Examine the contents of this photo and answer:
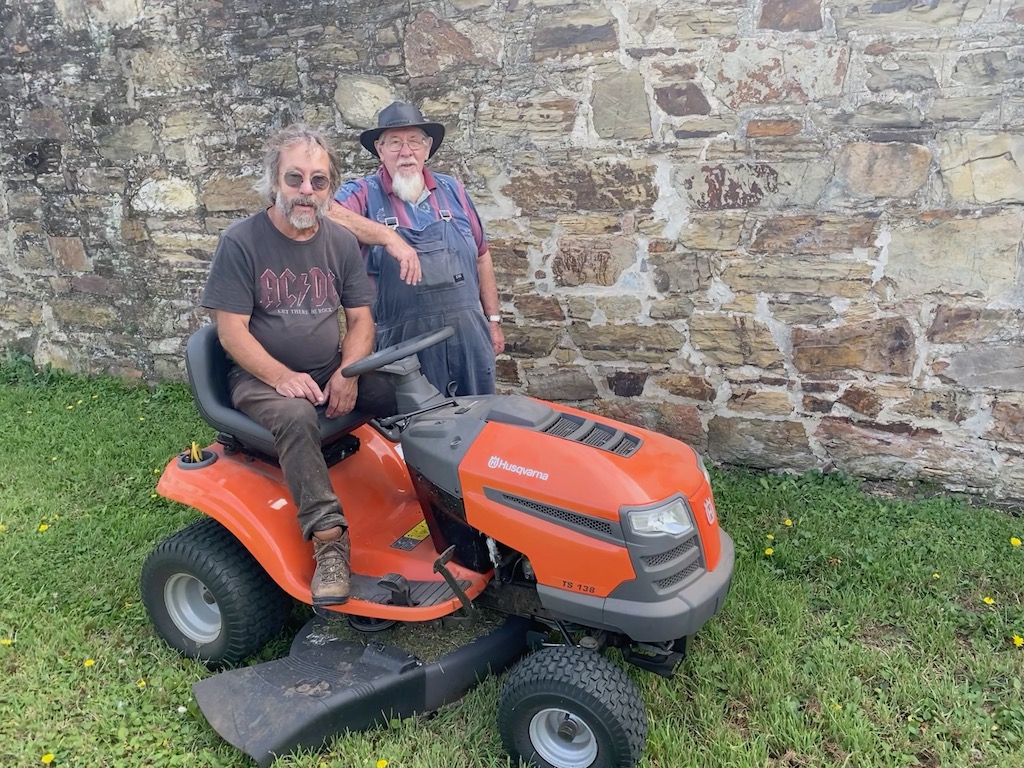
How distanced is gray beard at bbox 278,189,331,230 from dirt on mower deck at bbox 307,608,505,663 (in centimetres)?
140

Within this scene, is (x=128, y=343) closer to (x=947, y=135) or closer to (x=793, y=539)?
(x=793, y=539)

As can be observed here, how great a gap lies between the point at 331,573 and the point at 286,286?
101 cm

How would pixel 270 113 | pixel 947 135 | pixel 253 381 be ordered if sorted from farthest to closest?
pixel 270 113 → pixel 947 135 → pixel 253 381

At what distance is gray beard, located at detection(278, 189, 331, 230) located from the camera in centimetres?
289

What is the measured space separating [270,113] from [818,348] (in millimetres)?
3238

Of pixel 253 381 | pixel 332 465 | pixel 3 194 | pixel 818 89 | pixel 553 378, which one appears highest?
pixel 818 89

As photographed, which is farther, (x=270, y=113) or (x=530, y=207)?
(x=270, y=113)

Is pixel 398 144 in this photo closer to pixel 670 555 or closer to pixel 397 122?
pixel 397 122

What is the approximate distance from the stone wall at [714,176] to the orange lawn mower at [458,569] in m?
1.60

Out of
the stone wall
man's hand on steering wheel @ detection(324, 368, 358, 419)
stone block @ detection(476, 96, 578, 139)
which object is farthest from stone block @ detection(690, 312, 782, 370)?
man's hand on steering wheel @ detection(324, 368, 358, 419)

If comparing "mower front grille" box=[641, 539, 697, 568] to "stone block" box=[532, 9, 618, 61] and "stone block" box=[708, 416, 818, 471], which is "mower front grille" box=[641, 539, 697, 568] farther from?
"stone block" box=[532, 9, 618, 61]

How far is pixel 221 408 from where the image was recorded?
2877 mm

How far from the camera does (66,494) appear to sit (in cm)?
420

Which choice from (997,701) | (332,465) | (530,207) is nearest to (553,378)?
(530,207)
